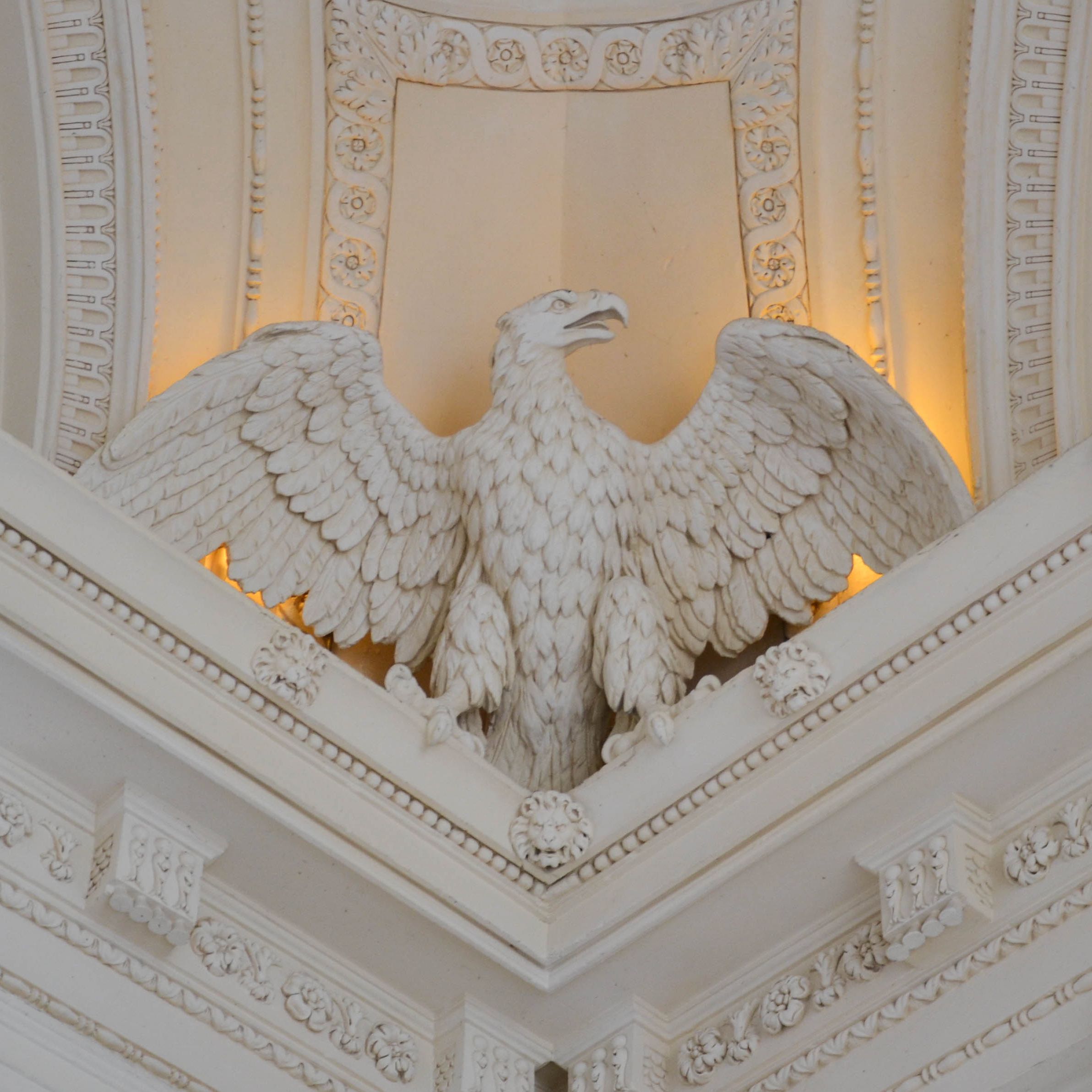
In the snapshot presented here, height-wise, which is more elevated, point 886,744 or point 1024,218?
point 1024,218

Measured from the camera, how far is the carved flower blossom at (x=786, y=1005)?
4.05m

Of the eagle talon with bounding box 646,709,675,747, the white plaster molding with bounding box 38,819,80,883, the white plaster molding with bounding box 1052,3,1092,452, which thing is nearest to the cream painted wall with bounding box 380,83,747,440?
the white plaster molding with bounding box 1052,3,1092,452

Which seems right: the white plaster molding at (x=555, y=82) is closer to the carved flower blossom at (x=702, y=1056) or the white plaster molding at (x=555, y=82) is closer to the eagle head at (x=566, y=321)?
the eagle head at (x=566, y=321)

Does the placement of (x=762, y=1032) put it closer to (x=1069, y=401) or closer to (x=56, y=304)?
(x=1069, y=401)

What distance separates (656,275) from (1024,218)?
0.99 meters

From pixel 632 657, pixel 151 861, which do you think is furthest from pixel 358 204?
pixel 151 861

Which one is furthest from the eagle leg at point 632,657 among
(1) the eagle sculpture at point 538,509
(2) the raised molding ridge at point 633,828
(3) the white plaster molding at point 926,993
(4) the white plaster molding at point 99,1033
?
(4) the white plaster molding at point 99,1033

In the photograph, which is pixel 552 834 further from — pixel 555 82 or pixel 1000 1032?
pixel 555 82

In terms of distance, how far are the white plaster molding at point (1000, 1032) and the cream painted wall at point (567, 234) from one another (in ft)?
6.42

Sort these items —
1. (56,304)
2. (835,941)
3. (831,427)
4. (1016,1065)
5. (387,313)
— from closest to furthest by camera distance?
(1016,1065), (835,941), (831,427), (56,304), (387,313)

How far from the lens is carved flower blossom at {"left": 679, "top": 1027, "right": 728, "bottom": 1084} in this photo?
4.14m

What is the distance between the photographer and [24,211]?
505 centimetres

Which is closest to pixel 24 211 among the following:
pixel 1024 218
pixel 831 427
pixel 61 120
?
pixel 61 120

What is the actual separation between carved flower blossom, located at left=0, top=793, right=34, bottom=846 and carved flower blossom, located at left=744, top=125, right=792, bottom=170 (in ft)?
8.50
